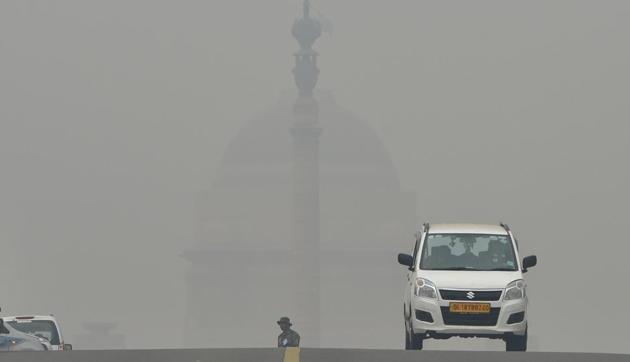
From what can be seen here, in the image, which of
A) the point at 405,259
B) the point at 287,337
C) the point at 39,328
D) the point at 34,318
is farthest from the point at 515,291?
the point at 39,328

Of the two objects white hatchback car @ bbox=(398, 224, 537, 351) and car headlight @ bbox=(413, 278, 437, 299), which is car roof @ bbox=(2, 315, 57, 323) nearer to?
white hatchback car @ bbox=(398, 224, 537, 351)

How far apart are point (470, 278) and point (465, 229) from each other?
1.73 meters

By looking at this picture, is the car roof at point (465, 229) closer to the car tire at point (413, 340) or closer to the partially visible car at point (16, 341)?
the car tire at point (413, 340)

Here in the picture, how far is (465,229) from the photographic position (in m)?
28.7

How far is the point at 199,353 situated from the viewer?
2455 cm

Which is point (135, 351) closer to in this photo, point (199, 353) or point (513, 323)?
point (199, 353)

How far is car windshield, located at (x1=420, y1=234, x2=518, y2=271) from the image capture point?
27.7 meters

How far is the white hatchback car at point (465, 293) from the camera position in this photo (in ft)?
87.8

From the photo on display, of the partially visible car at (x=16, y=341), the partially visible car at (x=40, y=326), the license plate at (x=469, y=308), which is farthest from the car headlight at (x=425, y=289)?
the partially visible car at (x=40, y=326)

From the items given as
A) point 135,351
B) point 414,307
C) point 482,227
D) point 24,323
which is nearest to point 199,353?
point 135,351

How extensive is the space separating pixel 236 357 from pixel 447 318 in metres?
4.08

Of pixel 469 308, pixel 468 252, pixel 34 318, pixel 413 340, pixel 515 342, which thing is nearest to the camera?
pixel 469 308

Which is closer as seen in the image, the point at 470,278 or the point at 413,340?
the point at 470,278

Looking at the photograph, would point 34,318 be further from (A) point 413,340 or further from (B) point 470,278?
(B) point 470,278
